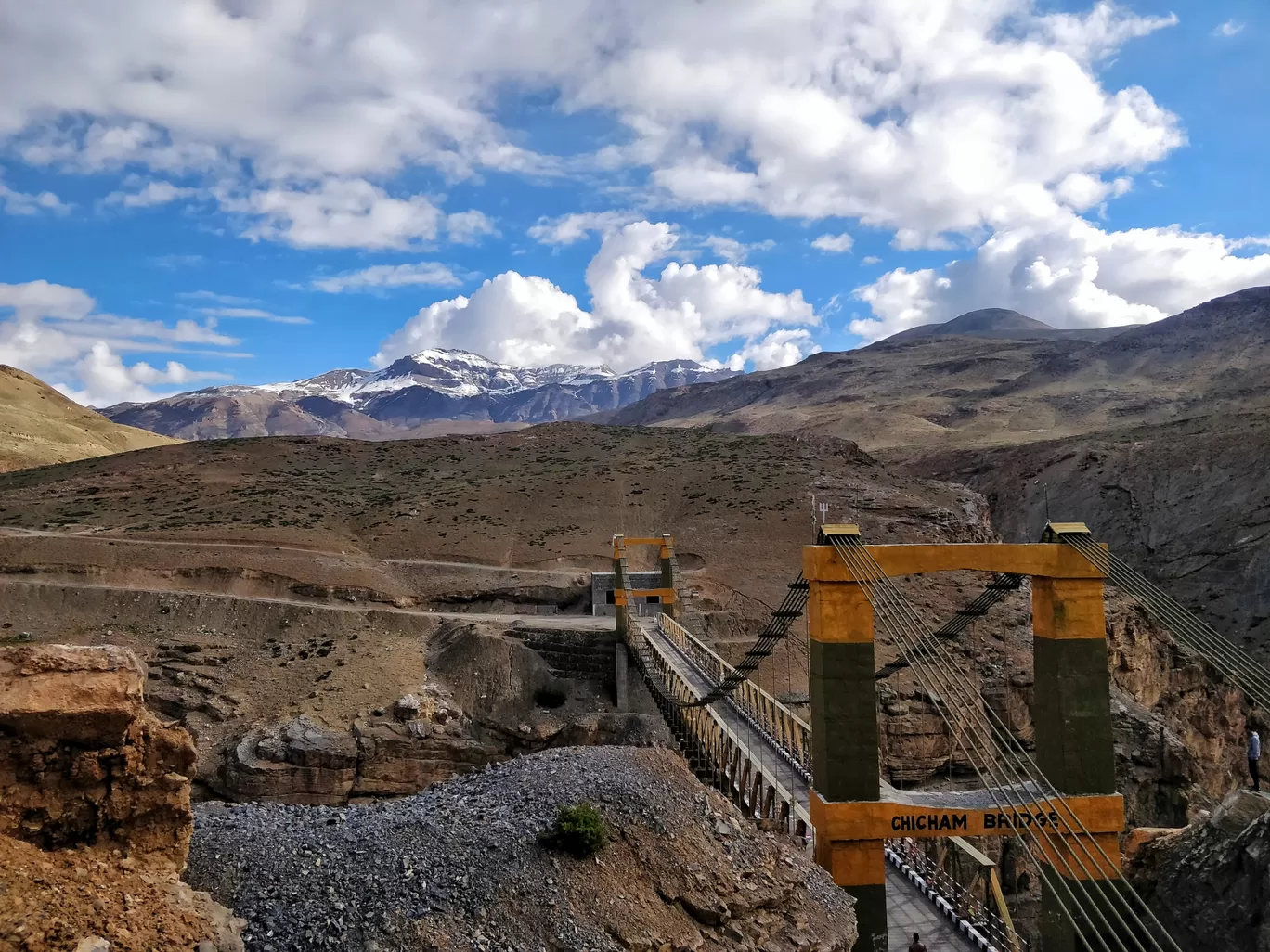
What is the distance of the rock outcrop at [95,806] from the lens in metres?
5.91

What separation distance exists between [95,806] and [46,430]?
92.3 metres

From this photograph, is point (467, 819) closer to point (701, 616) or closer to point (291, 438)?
point (701, 616)

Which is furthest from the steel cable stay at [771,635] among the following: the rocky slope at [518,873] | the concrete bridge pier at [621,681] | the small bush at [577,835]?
the concrete bridge pier at [621,681]

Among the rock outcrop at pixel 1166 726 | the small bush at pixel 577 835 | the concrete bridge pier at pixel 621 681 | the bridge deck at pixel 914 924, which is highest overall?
the small bush at pixel 577 835

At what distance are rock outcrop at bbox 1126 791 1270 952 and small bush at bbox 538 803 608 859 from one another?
25.9ft

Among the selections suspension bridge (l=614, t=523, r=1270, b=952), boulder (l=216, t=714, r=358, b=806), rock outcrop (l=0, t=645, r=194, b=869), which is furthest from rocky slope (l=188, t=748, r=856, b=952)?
boulder (l=216, t=714, r=358, b=806)

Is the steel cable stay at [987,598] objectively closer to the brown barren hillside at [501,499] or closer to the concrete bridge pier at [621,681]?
the concrete bridge pier at [621,681]

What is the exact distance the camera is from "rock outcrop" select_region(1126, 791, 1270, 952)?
32.3 feet

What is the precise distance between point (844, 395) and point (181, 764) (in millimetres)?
119228

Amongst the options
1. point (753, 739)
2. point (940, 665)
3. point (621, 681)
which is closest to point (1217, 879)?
point (940, 665)

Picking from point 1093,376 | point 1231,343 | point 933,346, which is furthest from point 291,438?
point 933,346

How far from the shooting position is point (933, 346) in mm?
142500

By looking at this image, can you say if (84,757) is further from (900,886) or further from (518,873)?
(900,886)

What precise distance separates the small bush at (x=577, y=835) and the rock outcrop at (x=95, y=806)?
3.24 m
